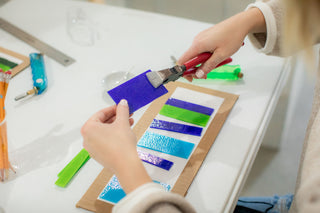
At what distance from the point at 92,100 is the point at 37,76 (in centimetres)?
18

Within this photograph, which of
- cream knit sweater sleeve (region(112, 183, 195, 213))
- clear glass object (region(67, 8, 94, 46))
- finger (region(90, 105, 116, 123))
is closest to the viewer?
cream knit sweater sleeve (region(112, 183, 195, 213))

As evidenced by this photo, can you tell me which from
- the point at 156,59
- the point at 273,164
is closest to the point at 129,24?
the point at 156,59

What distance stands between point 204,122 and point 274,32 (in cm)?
29

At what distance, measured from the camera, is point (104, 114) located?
2.27ft

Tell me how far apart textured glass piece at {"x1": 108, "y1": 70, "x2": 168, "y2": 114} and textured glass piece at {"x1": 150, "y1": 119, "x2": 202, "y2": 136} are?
120 millimetres

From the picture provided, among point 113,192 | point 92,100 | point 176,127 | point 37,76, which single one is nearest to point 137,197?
point 113,192

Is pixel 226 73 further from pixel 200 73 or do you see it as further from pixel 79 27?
pixel 79 27

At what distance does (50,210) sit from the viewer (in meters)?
0.69

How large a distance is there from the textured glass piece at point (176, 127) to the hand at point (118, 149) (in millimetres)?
183

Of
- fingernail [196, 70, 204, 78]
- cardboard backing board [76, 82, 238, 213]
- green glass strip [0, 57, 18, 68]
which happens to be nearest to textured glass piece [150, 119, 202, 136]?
cardboard backing board [76, 82, 238, 213]

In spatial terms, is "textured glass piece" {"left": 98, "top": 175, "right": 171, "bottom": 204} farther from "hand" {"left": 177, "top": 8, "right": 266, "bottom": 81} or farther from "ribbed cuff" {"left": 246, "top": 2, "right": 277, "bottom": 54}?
"ribbed cuff" {"left": 246, "top": 2, "right": 277, "bottom": 54}

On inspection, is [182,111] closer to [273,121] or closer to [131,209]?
[131,209]

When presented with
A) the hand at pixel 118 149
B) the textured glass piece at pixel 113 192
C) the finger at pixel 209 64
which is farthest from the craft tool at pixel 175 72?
the textured glass piece at pixel 113 192

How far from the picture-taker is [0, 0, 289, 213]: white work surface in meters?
0.72
